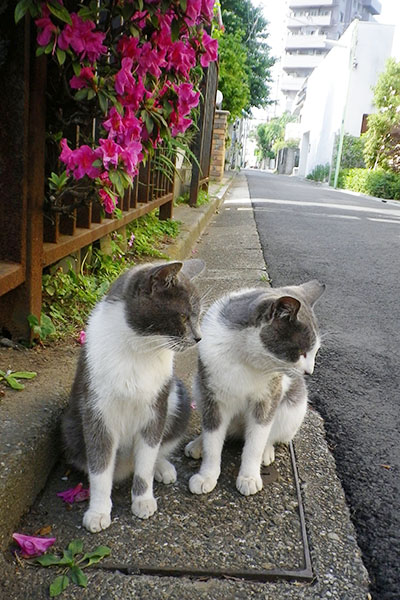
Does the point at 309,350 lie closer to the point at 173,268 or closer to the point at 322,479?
the point at 322,479

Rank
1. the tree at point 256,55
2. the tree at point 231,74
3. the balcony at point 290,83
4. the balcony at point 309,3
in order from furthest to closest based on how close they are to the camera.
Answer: the balcony at point 290,83 → the balcony at point 309,3 → the tree at point 256,55 → the tree at point 231,74

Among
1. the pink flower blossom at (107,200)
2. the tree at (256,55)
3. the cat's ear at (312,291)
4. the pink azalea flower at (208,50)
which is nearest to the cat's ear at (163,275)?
the cat's ear at (312,291)

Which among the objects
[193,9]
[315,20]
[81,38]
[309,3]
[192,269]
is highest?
[309,3]

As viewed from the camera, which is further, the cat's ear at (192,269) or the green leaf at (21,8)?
the cat's ear at (192,269)

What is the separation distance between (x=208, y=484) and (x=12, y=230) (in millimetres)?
1215

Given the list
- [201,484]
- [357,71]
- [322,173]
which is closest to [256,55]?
[357,71]

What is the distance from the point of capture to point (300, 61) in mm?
85500

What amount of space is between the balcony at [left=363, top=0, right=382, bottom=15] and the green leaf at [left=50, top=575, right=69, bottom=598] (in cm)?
9812

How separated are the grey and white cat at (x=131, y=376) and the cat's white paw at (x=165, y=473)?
5.5 inches

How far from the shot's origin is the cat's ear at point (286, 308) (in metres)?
1.84

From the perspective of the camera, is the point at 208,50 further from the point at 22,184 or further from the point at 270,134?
the point at 270,134

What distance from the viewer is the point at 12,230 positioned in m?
2.11

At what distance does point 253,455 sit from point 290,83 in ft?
312

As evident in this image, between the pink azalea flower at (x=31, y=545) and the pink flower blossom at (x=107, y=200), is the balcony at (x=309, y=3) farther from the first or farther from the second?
the pink azalea flower at (x=31, y=545)
